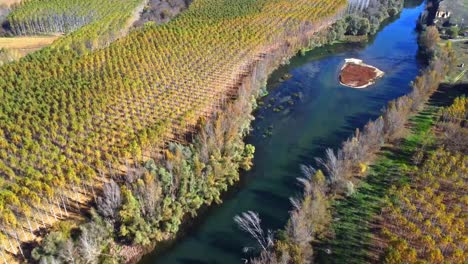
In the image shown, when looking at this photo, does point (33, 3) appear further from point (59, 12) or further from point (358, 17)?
point (358, 17)

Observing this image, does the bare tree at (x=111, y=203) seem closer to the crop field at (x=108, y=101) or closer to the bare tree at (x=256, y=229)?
the crop field at (x=108, y=101)

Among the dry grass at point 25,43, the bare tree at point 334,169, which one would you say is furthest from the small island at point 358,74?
the dry grass at point 25,43

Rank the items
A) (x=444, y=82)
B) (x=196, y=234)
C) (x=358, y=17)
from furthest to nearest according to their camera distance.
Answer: (x=358, y=17)
(x=444, y=82)
(x=196, y=234)

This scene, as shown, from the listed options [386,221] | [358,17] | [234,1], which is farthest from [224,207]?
[234,1]

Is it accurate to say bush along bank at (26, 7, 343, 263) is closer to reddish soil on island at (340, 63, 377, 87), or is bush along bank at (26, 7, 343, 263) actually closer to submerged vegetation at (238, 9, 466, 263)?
submerged vegetation at (238, 9, 466, 263)

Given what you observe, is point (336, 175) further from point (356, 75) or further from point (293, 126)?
point (356, 75)

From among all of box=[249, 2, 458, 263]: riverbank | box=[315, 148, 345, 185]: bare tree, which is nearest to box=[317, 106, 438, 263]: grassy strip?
box=[249, 2, 458, 263]: riverbank

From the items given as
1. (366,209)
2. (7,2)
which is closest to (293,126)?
(366,209)
